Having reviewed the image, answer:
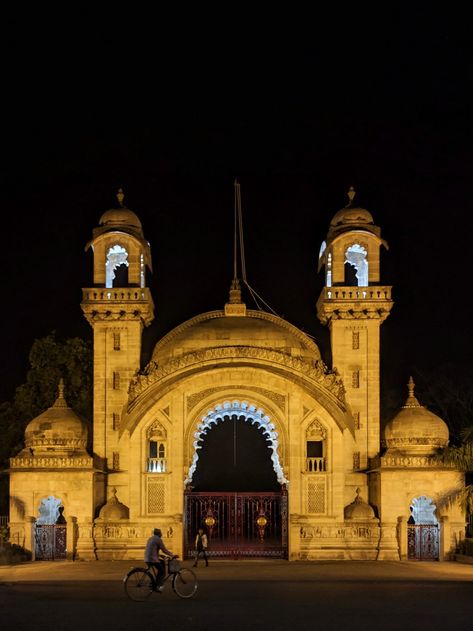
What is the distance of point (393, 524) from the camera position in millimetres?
31250

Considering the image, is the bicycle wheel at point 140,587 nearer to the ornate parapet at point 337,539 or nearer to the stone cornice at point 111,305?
the ornate parapet at point 337,539

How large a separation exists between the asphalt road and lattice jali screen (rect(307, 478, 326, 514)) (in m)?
4.54

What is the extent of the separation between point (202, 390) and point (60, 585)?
11.5 m

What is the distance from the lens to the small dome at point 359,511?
31656 mm

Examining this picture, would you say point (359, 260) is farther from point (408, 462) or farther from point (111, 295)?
point (111, 295)

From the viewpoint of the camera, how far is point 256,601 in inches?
748

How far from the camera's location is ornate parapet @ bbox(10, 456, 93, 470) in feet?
102

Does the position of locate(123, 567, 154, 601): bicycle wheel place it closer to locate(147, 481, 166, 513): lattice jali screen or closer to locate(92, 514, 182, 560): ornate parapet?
locate(92, 514, 182, 560): ornate parapet

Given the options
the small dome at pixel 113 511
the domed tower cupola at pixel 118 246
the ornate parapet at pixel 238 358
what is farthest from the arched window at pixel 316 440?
the domed tower cupola at pixel 118 246

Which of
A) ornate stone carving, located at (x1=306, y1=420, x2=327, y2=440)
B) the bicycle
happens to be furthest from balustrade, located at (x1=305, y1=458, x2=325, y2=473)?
the bicycle

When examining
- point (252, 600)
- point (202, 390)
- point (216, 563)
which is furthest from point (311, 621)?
point (202, 390)

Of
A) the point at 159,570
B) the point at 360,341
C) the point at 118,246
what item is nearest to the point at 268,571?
the point at 159,570

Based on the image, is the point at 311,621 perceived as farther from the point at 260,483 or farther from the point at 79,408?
the point at 260,483

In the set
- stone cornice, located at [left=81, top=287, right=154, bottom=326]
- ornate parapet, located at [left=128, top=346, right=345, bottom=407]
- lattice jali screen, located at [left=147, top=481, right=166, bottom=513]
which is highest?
stone cornice, located at [left=81, top=287, right=154, bottom=326]
